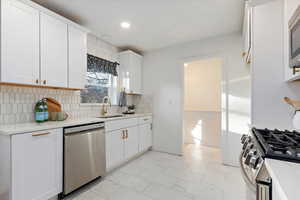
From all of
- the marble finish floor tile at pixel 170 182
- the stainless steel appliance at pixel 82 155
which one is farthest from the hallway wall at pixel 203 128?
the stainless steel appliance at pixel 82 155

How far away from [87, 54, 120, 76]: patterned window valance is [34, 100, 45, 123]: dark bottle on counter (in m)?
1.12

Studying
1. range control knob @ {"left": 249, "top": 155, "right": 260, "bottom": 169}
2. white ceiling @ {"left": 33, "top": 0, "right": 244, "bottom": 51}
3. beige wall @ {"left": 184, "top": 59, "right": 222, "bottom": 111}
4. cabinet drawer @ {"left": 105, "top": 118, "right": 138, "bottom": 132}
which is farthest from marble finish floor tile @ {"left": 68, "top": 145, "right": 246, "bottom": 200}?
white ceiling @ {"left": 33, "top": 0, "right": 244, "bottom": 51}

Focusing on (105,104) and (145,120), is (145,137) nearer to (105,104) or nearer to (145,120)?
(145,120)

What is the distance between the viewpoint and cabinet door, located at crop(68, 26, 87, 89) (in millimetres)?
2186

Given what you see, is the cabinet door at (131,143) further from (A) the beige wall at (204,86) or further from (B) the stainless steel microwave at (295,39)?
(B) the stainless steel microwave at (295,39)

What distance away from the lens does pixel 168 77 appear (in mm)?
3510

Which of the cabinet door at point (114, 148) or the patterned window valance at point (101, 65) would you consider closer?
the cabinet door at point (114, 148)

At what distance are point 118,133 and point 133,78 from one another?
1439 millimetres

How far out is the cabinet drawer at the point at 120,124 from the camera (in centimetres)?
239

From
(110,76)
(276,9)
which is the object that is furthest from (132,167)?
(276,9)

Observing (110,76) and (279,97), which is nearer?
(279,97)

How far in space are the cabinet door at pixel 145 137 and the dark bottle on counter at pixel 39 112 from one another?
1816mm

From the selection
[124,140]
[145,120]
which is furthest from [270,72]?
[145,120]

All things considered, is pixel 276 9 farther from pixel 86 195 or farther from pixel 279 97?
pixel 86 195
